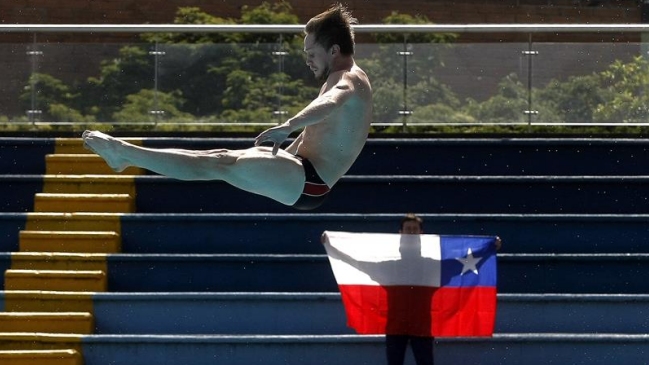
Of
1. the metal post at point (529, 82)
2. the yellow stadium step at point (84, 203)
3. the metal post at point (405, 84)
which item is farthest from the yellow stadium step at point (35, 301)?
the metal post at point (529, 82)

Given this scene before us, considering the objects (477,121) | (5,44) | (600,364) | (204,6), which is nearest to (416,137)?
(477,121)

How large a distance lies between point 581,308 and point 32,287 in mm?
3784

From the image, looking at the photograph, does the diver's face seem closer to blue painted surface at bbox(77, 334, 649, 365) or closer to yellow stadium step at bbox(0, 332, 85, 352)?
blue painted surface at bbox(77, 334, 649, 365)

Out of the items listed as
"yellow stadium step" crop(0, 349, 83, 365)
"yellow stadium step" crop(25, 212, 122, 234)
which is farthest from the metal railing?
"yellow stadium step" crop(0, 349, 83, 365)

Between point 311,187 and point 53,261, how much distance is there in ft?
12.2

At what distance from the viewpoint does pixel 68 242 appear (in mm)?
10250

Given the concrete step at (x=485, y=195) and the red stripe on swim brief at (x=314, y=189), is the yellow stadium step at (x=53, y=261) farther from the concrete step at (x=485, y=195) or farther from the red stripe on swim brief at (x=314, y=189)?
the red stripe on swim brief at (x=314, y=189)

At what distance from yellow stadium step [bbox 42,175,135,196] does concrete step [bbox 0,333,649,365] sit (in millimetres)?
1663

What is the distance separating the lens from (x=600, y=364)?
9.21m

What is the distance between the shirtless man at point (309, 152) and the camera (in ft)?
21.9

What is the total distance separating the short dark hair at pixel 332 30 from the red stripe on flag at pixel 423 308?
97.1 inches

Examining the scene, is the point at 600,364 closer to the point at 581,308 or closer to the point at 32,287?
the point at 581,308

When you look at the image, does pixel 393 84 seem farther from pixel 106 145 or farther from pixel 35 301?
pixel 106 145

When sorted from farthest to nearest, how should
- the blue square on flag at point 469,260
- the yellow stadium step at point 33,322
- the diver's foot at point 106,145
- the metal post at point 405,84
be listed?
the metal post at point 405,84 < the yellow stadium step at point 33,322 < the blue square on flag at point 469,260 < the diver's foot at point 106,145
